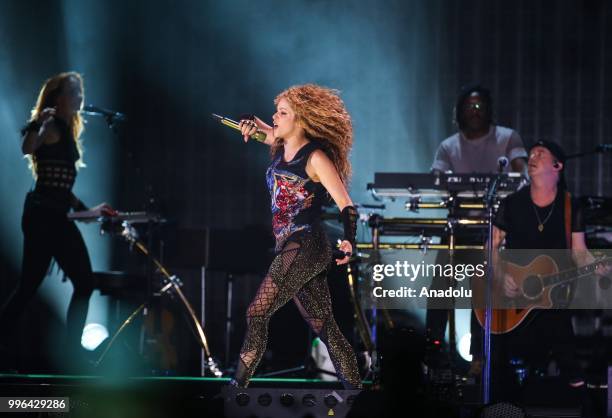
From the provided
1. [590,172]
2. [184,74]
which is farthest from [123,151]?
[590,172]

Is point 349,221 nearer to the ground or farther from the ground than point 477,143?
nearer to the ground

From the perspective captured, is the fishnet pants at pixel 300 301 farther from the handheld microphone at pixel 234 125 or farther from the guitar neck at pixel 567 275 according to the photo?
the guitar neck at pixel 567 275

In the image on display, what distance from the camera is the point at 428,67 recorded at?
10.3m

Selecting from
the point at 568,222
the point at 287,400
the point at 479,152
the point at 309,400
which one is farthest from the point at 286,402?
the point at 479,152

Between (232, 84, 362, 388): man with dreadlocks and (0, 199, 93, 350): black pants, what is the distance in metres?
2.74

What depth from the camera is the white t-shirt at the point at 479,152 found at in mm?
8555

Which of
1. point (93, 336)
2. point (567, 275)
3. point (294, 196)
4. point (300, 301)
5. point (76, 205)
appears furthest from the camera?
point (93, 336)

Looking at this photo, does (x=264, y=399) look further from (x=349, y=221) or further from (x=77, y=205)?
(x=77, y=205)

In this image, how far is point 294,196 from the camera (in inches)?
219

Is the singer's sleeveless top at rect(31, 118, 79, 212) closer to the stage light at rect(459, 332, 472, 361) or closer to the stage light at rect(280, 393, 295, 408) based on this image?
the stage light at rect(280, 393, 295, 408)

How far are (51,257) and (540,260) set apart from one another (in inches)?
159

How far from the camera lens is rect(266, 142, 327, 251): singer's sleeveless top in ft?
18.2

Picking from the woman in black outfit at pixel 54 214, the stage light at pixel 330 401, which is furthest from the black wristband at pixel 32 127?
the stage light at pixel 330 401

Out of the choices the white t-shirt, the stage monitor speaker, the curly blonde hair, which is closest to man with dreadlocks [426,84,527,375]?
the white t-shirt
